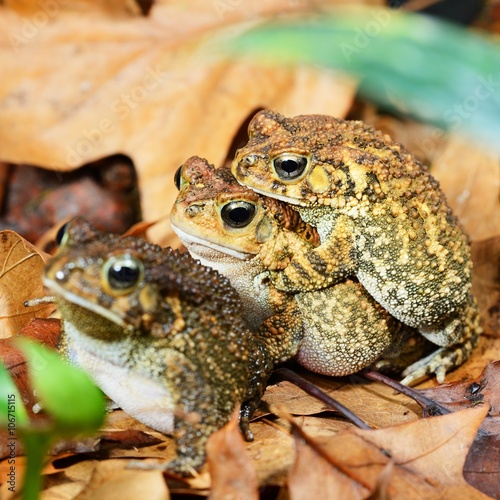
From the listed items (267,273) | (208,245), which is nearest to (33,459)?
(208,245)

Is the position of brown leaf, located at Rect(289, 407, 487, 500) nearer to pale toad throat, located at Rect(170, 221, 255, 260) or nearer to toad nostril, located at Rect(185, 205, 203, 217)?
pale toad throat, located at Rect(170, 221, 255, 260)

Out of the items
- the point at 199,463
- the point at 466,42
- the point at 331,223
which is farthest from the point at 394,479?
the point at 466,42

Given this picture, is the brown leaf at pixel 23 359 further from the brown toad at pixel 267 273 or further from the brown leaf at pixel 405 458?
the brown leaf at pixel 405 458

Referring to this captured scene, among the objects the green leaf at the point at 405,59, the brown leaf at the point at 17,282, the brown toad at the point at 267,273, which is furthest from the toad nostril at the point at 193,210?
the green leaf at the point at 405,59

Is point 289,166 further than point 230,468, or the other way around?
point 289,166

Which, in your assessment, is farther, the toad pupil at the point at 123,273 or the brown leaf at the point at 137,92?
the brown leaf at the point at 137,92

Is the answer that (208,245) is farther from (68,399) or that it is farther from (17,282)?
(68,399)
